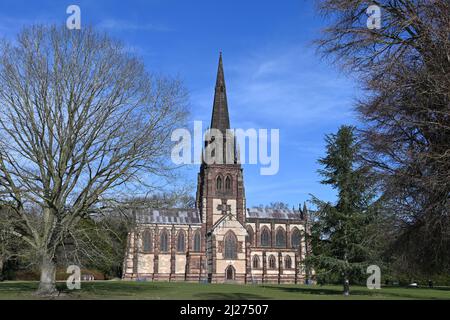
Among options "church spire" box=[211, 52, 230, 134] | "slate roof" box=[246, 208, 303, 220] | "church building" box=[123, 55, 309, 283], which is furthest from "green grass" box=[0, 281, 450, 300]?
"slate roof" box=[246, 208, 303, 220]

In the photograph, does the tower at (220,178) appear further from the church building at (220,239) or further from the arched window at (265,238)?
the arched window at (265,238)

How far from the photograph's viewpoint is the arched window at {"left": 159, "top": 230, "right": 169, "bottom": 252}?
227ft

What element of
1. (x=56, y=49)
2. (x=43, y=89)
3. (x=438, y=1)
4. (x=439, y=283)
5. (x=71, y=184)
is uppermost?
(x=56, y=49)

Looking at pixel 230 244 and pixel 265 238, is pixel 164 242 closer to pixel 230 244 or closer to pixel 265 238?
pixel 230 244

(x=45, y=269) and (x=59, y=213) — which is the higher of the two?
(x=59, y=213)

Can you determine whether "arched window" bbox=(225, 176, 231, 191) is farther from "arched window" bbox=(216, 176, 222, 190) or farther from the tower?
"arched window" bbox=(216, 176, 222, 190)

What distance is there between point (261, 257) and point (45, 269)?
5305cm

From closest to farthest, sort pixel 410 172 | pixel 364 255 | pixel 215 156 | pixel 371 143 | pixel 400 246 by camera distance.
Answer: pixel 410 172 → pixel 371 143 → pixel 400 246 → pixel 364 255 → pixel 215 156

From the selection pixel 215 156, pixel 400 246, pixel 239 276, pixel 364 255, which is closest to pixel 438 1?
pixel 400 246

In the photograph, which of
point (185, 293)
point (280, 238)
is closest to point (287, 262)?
point (280, 238)

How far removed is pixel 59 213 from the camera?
22672 mm

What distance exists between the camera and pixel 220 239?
210ft

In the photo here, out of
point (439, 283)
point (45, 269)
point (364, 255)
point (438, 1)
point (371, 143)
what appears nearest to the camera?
point (438, 1)

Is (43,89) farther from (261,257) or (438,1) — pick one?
(261,257)
